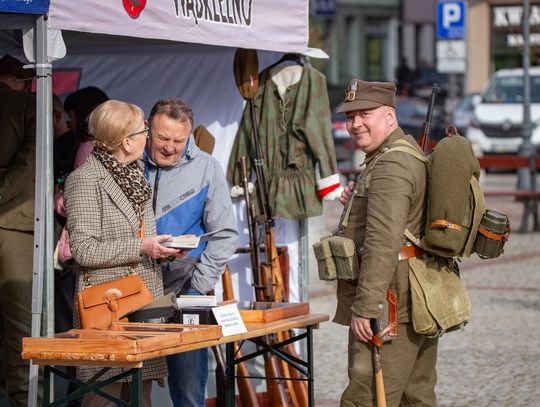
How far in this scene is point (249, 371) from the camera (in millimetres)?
8062

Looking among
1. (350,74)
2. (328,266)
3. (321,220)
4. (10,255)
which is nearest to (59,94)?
(10,255)

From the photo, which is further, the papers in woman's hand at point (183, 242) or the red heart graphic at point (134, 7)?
the red heart graphic at point (134, 7)

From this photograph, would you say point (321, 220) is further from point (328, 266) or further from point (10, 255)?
point (328, 266)

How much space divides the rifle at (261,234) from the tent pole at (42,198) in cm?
200

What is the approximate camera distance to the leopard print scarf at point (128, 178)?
5.68 m

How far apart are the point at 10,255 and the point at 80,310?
1.42 metres

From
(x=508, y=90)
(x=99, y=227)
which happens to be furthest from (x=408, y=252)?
(x=508, y=90)

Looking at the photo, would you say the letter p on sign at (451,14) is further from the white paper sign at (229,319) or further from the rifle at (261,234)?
the white paper sign at (229,319)

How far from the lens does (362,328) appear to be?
17.7 feet

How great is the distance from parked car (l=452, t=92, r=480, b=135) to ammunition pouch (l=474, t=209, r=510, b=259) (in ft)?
75.5

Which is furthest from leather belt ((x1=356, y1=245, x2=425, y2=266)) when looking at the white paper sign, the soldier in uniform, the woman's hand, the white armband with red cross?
the white armband with red cross

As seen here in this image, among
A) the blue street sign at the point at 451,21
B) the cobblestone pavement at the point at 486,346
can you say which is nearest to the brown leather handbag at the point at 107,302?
the cobblestone pavement at the point at 486,346

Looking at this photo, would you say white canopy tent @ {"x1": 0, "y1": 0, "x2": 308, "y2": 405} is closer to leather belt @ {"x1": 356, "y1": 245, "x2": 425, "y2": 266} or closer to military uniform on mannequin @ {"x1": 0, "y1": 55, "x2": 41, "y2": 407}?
military uniform on mannequin @ {"x1": 0, "y1": 55, "x2": 41, "y2": 407}

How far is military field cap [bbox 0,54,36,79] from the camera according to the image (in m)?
7.18
